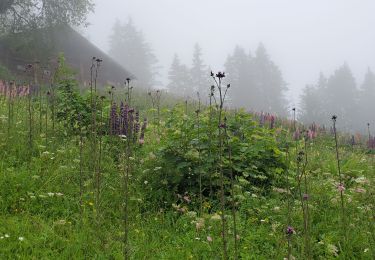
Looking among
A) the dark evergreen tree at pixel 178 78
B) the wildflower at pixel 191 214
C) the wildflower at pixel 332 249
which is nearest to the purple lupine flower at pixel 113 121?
the wildflower at pixel 191 214

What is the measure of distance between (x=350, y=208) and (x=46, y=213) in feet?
14.1

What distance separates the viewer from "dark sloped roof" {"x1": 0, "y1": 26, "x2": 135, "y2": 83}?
2683 centimetres

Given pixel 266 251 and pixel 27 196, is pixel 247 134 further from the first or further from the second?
pixel 27 196

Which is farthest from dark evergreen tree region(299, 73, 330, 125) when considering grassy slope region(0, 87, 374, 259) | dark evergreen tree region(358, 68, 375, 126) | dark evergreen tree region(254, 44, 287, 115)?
grassy slope region(0, 87, 374, 259)

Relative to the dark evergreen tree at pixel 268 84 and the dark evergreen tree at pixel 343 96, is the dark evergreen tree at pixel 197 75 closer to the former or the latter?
the dark evergreen tree at pixel 268 84

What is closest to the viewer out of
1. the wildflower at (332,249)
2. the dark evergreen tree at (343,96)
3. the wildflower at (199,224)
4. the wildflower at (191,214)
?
the wildflower at (332,249)

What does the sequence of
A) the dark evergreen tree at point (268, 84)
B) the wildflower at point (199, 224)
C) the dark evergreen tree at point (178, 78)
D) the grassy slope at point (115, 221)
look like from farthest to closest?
1. the dark evergreen tree at point (178, 78)
2. the dark evergreen tree at point (268, 84)
3. the wildflower at point (199, 224)
4. the grassy slope at point (115, 221)

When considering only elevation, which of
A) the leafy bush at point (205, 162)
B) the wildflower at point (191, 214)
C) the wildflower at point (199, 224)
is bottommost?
the wildflower at point (199, 224)

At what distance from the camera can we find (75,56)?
32.7 meters

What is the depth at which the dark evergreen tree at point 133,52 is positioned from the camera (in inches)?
2361

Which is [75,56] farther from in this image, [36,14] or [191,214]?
[191,214]

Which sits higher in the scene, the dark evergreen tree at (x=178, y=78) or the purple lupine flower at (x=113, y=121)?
the dark evergreen tree at (x=178, y=78)

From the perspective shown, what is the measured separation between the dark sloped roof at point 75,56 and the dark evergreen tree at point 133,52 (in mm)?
23834

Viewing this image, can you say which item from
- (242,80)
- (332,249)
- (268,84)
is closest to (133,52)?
(242,80)
